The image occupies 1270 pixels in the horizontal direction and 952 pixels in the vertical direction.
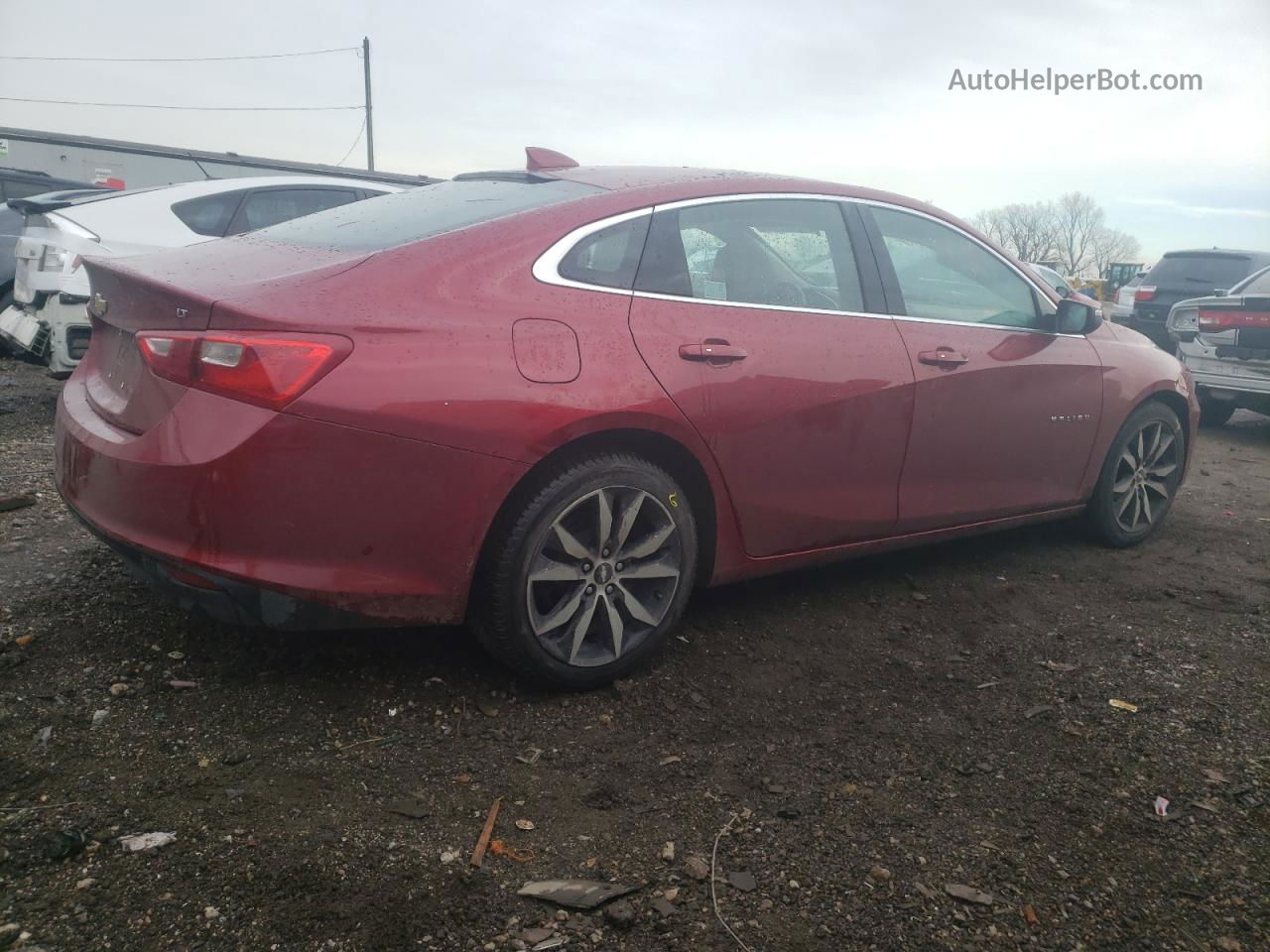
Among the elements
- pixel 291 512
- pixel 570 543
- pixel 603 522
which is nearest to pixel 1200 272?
pixel 603 522

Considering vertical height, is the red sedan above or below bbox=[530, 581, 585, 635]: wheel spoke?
above

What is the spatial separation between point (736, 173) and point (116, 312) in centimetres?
207

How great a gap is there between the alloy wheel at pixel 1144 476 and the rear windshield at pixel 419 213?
2.96 meters

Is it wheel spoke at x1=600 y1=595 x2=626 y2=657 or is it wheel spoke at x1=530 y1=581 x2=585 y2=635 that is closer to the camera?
wheel spoke at x1=530 y1=581 x2=585 y2=635

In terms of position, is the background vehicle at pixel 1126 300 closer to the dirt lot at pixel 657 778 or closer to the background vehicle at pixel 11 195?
the dirt lot at pixel 657 778

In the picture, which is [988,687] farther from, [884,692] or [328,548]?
[328,548]

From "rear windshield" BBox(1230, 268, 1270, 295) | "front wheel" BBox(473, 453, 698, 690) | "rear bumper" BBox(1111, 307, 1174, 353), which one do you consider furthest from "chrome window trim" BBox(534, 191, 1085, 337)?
"rear bumper" BBox(1111, 307, 1174, 353)

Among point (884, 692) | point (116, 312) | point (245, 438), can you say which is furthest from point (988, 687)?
point (116, 312)

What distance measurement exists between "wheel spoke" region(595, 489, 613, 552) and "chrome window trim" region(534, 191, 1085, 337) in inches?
23.5

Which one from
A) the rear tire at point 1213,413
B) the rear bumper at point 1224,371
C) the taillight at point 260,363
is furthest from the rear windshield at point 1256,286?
the taillight at point 260,363

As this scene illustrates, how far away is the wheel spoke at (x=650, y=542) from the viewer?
299 centimetres

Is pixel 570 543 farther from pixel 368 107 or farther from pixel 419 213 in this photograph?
pixel 368 107

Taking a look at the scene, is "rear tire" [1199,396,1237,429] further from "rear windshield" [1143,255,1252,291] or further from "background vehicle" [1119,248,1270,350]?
"rear windshield" [1143,255,1252,291]

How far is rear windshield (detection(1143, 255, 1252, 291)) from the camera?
1263 cm
